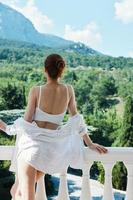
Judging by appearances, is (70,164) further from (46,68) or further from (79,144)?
(46,68)

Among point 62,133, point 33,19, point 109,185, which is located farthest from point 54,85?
point 33,19

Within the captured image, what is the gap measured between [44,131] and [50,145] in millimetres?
66

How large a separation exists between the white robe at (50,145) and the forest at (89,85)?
12.8 metres

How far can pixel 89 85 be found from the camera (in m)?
19.5

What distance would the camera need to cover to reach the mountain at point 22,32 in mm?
24258

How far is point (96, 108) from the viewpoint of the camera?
61.3 feet

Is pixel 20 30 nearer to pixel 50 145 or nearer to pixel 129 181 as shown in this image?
pixel 129 181

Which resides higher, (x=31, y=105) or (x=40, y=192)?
(x=31, y=105)

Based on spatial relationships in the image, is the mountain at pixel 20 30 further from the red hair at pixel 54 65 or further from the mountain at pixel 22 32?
the red hair at pixel 54 65

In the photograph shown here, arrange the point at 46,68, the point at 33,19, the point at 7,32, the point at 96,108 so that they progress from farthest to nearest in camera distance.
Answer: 1. the point at 33,19
2. the point at 7,32
3. the point at 96,108
4. the point at 46,68

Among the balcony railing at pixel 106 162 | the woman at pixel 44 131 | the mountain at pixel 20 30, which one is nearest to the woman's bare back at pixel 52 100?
the woman at pixel 44 131

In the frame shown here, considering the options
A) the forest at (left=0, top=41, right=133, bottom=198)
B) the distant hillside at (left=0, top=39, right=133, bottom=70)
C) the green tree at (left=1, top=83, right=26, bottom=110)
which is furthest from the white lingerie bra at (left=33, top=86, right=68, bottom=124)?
the distant hillside at (left=0, top=39, right=133, bottom=70)

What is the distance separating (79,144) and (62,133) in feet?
0.42

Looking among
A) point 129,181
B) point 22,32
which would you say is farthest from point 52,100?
point 22,32
